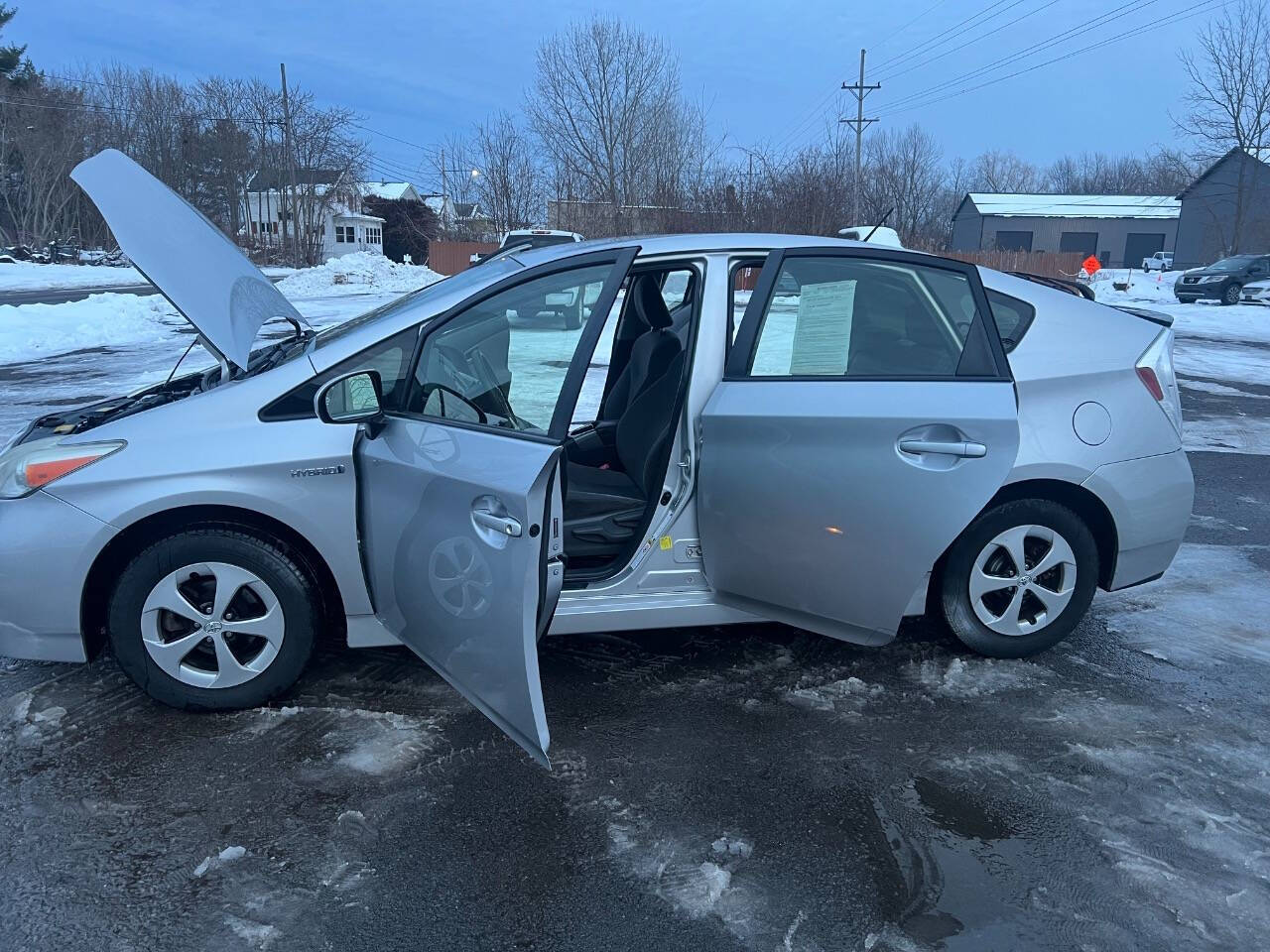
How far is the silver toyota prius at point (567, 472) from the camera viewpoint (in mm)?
3158

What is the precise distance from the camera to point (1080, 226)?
6656 centimetres

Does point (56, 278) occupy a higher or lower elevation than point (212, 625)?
higher

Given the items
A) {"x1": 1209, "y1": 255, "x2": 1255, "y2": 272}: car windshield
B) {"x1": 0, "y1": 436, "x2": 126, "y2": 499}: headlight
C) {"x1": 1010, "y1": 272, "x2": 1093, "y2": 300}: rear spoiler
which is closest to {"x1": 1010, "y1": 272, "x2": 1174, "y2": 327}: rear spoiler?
{"x1": 1010, "y1": 272, "x2": 1093, "y2": 300}: rear spoiler

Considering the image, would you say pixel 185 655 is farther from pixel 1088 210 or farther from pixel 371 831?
pixel 1088 210

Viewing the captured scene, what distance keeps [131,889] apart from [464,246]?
39770mm

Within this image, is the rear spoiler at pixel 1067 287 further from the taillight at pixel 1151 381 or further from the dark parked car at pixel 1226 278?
the dark parked car at pixel 1226 278

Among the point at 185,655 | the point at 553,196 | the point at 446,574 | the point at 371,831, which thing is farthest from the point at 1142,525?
the point at 553,196

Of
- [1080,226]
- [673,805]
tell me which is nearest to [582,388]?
[673,805]

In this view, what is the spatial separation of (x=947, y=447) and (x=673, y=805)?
5.09 feet

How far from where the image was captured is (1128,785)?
3.08m

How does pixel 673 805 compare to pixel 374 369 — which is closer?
pixel 673 805

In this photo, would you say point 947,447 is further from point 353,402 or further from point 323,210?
point 323,210

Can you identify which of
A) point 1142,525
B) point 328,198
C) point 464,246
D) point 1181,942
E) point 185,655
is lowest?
point 1181,942

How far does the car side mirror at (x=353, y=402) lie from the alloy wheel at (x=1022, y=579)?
7.96ft
